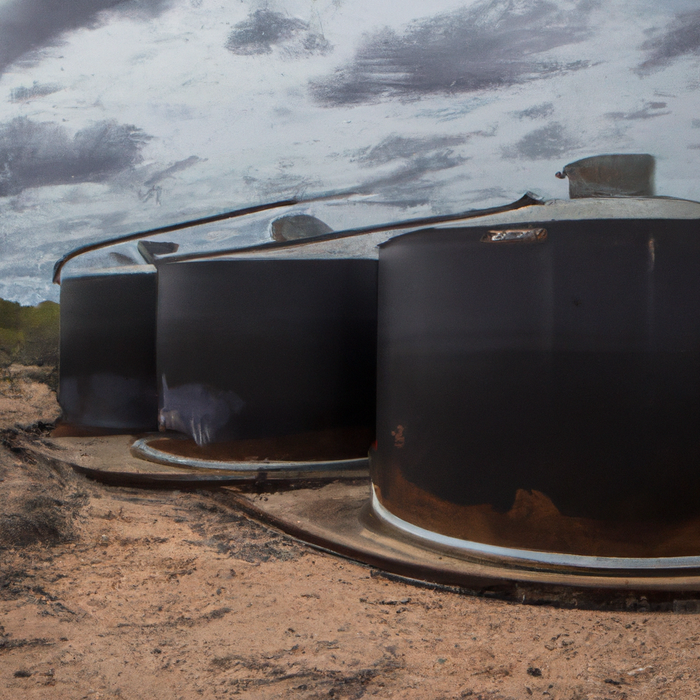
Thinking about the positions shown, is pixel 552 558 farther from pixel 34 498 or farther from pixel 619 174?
pixel 34 498

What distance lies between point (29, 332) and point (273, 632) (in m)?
18.9

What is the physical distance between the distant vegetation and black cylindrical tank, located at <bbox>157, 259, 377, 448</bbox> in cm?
1429

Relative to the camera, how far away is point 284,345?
5672 mm

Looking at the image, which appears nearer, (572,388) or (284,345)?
(572,388)

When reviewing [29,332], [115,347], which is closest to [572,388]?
[115,347]

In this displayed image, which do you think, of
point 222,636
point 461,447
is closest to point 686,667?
point 461,447

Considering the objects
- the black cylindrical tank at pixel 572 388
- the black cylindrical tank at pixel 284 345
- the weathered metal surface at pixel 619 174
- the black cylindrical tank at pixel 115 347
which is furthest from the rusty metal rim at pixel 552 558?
the black cylindrical tank at pixel 115 347

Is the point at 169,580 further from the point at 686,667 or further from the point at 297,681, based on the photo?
the point at 686,667

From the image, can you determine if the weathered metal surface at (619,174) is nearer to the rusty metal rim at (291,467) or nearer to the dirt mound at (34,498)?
the rusty metal rim at (291,467)

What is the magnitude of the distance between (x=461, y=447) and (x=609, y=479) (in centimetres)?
70

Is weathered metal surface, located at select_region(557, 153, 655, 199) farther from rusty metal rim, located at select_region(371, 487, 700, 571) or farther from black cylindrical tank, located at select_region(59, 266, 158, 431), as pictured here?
black cylindrical tank, located at select_region(59, 266, 158, 431)

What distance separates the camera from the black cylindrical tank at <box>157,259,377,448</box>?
568cm

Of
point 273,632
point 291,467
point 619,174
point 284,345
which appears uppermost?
point 619,174

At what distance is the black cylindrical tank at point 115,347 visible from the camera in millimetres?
8133
